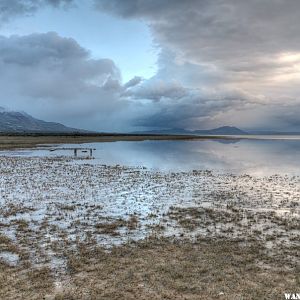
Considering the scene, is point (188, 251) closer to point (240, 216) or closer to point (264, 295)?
point (264, 295)

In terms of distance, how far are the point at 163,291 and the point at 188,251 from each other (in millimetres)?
3999

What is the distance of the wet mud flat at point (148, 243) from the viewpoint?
35.4 ft

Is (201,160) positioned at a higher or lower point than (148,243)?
higher

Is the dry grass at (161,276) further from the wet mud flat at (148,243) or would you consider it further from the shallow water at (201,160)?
the shallow water at (201,160)

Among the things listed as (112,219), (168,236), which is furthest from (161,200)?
(168,236)

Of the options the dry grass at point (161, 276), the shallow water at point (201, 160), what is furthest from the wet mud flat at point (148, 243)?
the shallow water at point (201, 160)

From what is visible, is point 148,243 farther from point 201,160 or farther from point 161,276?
point 201,160

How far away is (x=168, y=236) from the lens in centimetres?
Result: 1659

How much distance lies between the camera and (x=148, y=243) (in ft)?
50.5

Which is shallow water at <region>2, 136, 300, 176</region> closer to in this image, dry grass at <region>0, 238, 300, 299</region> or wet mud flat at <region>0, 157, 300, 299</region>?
wet mud flat at <region>0, 157, 300, 299</region>

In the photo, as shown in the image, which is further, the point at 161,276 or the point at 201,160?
the point at 201,160

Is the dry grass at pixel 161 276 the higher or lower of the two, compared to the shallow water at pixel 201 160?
lower

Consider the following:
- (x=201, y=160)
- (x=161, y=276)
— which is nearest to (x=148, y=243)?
(x=161, y=276)

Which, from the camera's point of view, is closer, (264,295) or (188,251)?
(264,295)
